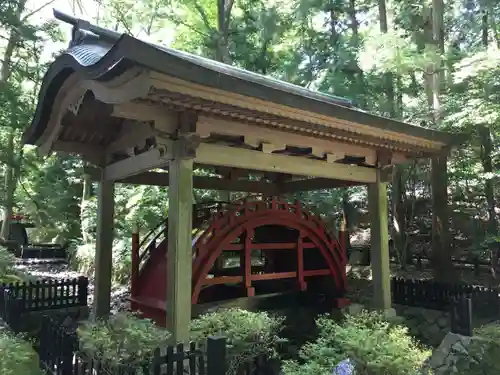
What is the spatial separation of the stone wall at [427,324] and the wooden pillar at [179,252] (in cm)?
523

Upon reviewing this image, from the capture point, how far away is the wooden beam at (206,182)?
7648 mm

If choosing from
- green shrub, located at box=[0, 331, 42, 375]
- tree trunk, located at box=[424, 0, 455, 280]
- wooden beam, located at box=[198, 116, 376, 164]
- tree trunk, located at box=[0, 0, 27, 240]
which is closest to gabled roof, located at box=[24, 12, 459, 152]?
wooden beam, located at box=[198, 116, 376, 164]

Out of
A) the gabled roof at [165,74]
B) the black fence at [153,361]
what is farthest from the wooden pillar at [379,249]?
the black fence at [153,361]

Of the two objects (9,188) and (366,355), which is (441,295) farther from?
(9,188)

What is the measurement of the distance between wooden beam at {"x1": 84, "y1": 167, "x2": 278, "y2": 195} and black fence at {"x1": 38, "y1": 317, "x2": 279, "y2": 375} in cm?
324

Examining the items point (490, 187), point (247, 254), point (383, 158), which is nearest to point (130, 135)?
point (247, 254)

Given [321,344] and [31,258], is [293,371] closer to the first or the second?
[321,344]

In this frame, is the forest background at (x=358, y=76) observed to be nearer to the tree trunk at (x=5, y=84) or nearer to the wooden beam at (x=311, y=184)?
the tree trunk at (x=5, y=84)

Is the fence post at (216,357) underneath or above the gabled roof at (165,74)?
underneath

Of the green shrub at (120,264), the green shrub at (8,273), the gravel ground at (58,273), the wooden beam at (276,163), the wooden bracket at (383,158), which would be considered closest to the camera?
the wooden beam at (276,163)

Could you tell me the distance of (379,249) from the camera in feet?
25.3

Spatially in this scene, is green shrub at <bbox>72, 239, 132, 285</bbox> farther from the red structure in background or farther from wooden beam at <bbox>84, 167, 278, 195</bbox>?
wooden beam at <bbox>84, 167, 278, 195</bbox>

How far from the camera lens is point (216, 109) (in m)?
4.86

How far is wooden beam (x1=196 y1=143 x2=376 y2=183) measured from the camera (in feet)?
18.1
